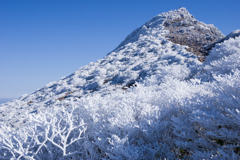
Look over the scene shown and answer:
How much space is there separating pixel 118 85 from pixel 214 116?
10870mm

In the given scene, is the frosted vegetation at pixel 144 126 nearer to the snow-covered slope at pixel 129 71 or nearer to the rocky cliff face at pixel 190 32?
the snow-covered slope at pixel 129 71


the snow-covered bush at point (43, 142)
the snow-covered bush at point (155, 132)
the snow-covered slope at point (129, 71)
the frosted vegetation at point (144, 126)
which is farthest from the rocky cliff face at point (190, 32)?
the snow-covered bush at point (43, 142)

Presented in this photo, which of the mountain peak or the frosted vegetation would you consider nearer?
the frosted vegetation

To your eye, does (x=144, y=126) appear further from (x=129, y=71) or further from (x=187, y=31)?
(x=187, y=31)

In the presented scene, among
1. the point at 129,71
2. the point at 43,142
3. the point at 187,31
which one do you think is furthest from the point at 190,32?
the point at 43,142

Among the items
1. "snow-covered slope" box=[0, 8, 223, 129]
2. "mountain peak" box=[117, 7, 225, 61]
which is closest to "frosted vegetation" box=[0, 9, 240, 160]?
"snow-covered slope" box=[0, 8, 223, 129]

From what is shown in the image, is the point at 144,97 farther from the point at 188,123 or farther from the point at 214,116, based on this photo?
the point at 214,116

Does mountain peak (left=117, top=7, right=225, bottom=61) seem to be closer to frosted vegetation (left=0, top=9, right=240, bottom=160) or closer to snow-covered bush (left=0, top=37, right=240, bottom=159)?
frosted vegetation (left=0, top=9, right=240, bottom=160)

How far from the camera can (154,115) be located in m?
3.38

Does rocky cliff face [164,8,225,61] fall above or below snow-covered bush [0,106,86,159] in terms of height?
above

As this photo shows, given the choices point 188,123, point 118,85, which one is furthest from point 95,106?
point 118,85

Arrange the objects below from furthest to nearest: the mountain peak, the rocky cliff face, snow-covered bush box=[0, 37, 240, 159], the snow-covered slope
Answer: the mountain peak < the rocky cliff face < the snow-covered slope < snow-covered bush box=[0, 37, 240, 159]

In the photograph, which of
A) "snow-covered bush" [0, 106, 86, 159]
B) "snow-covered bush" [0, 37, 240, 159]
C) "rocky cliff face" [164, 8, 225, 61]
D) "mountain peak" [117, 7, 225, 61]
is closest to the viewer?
"snow-covered bush" [0, 37, 240, 159]

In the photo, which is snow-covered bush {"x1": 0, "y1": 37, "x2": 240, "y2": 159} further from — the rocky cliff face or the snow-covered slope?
the rocky cliff face
